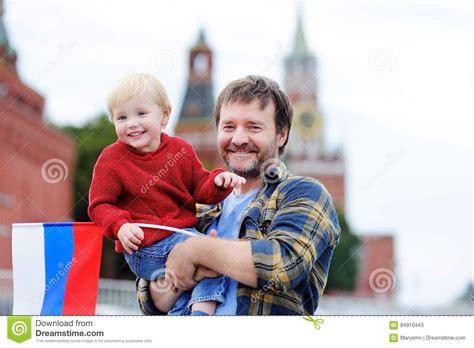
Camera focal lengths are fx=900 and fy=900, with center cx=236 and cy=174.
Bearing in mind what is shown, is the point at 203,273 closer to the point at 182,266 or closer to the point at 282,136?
the point at 182,266

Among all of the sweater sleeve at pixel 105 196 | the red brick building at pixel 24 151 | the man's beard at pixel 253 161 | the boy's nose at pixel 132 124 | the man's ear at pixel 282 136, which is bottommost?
the sweater sleeve at pixel 105 196

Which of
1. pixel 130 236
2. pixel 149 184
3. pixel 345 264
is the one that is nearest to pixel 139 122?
pixel 149 184

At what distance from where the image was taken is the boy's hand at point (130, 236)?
6.12 ft

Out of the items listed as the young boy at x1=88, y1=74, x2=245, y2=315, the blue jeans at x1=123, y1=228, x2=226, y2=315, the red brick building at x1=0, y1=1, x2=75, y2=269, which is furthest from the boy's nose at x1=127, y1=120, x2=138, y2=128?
the red brick building at x1=0, y1=1, x2=75, y2=269

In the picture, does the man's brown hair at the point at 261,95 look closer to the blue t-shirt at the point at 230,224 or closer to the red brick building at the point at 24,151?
the blue t-shirt at the point at 230,224

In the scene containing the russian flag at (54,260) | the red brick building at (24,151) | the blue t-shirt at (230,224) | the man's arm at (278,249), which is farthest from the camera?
the red brick building at (24,151)

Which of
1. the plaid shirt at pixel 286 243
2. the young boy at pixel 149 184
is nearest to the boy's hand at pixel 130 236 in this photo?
the young boy at pixel 149 184

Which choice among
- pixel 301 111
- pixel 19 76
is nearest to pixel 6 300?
pixel 19 76

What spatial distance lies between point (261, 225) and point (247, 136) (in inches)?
7.7

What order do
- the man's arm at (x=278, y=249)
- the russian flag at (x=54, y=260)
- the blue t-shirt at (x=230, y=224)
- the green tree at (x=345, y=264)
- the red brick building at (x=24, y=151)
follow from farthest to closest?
the green tree at (x=345, y=264) < the red brick building at (x=24, y=151) < the russian flag at (x=54, y=260) < the blue t-shirt at (x=230, y=224) < the man's arm at (x=278, y=249)

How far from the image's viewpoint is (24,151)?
18766mm

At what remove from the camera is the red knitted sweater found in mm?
1923

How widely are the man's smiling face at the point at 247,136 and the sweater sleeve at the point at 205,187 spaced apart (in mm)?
47

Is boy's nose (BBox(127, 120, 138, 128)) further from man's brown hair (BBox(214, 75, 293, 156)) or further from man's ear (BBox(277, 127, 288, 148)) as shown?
man's ear (BBox(277, 127, 288, 148))
